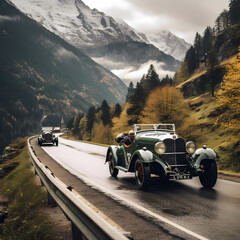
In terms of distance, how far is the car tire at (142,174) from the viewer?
7.22 metres

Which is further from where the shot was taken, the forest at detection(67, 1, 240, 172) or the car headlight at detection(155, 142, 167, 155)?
the forest at detection(67, 1, 240, 172)

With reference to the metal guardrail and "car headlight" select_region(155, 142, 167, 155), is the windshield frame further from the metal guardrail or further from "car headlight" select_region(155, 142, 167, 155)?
the metal guardrail

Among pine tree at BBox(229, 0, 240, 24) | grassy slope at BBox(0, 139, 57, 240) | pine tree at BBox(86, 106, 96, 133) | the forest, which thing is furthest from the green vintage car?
pine tree at BBox(229, 0, 240, 24)

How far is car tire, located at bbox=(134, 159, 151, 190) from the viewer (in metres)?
7.22

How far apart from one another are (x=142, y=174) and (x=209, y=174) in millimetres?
1964

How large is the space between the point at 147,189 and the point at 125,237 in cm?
502

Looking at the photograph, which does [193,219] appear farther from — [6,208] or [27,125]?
[27,125]

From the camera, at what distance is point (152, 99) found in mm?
40156

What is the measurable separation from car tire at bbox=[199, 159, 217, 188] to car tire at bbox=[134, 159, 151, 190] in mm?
1787

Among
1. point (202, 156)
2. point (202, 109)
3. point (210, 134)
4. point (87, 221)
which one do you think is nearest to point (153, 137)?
point (202, 156)

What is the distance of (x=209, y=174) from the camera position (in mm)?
7660

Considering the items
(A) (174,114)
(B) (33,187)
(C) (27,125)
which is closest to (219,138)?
(A) (174,114)

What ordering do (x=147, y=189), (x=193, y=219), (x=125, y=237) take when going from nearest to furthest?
(x=125, y=237) < (x=193, y=219) < (x=147, y=189)

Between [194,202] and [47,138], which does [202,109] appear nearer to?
[47,138]
